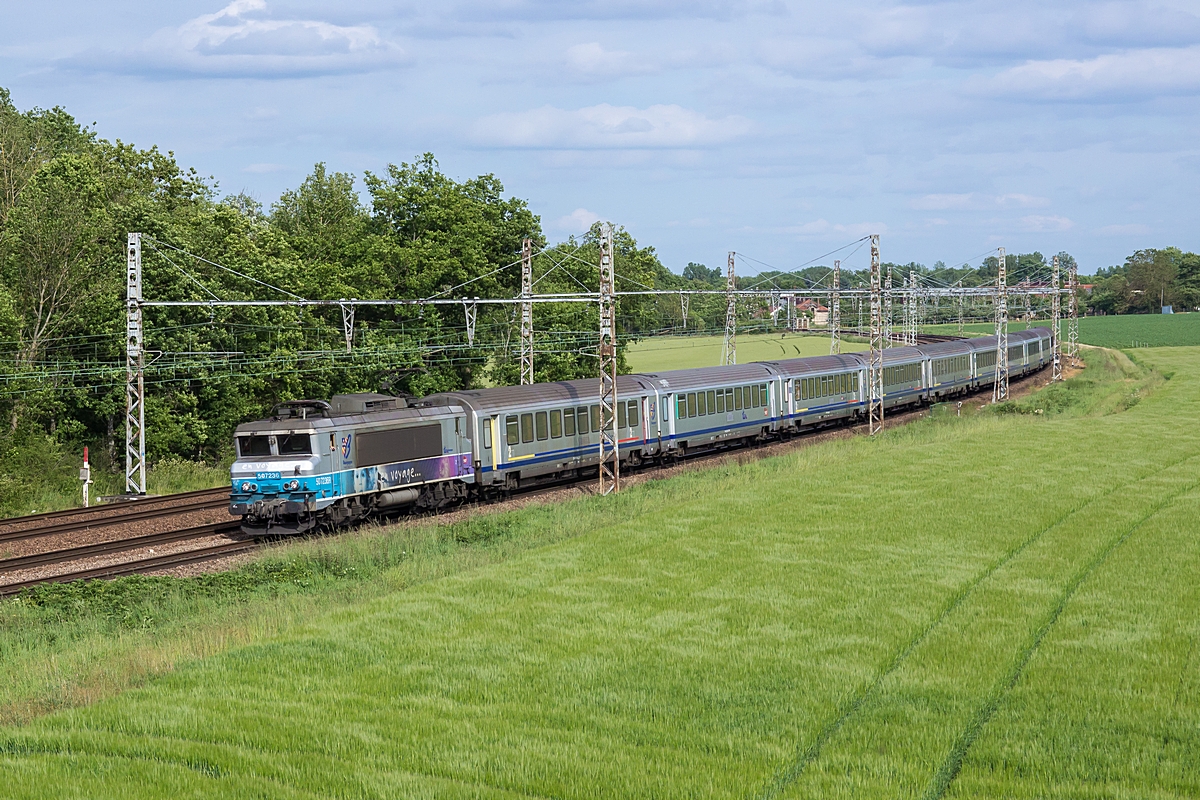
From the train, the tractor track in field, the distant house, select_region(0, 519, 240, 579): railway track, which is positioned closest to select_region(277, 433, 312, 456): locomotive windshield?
the train

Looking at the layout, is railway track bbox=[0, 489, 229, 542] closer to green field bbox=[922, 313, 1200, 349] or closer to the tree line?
the tree line

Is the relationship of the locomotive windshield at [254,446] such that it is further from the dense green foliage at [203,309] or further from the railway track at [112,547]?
the dense green foliage at [203,309]

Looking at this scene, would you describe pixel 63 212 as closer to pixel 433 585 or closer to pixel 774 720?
pixel 433 585

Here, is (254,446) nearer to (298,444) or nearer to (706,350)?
(298,444)

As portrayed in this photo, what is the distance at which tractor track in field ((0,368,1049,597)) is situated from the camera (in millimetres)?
24266

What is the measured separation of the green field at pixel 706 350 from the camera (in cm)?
10208

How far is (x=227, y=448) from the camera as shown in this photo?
151ft

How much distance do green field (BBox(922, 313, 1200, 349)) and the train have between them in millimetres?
85431

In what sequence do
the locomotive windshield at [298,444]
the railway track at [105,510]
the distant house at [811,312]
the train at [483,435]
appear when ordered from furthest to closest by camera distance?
the distant house at [811,312], the railway track at [105,510], the train at [483,435], the locomotive windshield at [298,444]

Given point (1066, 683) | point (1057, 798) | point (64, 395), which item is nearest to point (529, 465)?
point (64, 395)

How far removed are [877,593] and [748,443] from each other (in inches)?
1160

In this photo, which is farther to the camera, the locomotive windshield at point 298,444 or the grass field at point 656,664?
the locomotive windshield at point 298,444

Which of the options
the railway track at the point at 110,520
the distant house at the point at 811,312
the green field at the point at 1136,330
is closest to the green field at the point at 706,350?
the distant house at the point at 811,312

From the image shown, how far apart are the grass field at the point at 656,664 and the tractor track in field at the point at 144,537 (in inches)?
90.1
